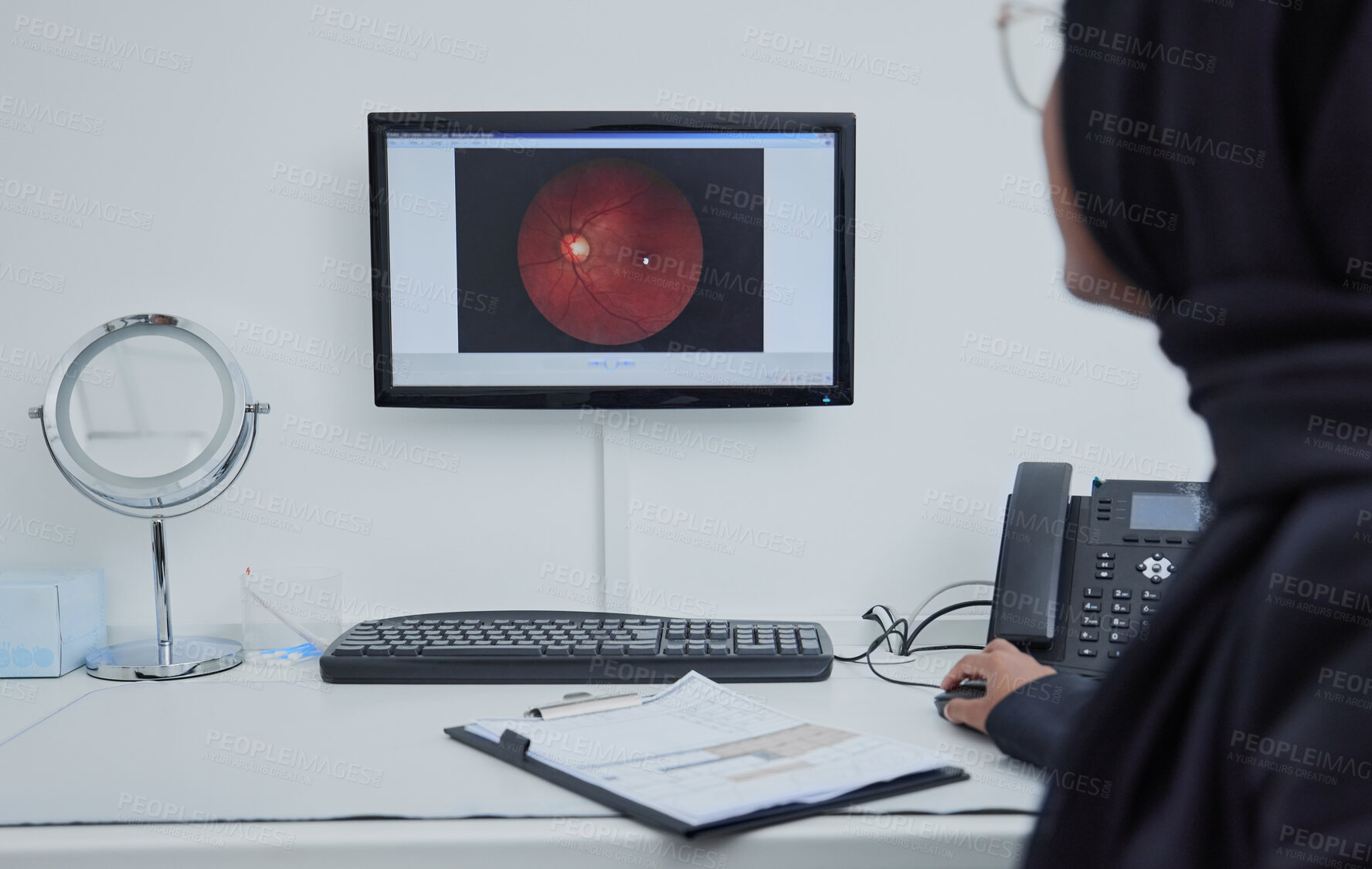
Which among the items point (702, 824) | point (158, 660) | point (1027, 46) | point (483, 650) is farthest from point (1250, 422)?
point (158, 660)

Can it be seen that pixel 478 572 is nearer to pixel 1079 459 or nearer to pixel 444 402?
pixel 444 402

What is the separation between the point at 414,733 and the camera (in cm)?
87

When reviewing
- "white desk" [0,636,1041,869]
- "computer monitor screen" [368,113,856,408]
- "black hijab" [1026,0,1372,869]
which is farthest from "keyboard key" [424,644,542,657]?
"black hijab" [1026,0,1372,869]

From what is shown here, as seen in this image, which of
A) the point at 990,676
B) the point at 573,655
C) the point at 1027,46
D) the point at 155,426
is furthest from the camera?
the point at 155,426

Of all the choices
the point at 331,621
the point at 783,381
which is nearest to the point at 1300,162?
the point at 783,381

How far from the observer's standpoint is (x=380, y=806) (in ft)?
2.30

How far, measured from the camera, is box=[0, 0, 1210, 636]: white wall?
131 cm

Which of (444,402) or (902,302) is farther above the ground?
(902,302)

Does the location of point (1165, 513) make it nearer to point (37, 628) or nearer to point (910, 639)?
point (910, 639)

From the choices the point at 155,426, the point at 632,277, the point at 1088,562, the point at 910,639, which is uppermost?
the point at 632,277

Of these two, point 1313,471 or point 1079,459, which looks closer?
point 1313,471

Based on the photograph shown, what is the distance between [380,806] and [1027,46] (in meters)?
0.68

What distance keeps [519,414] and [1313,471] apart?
106 cm

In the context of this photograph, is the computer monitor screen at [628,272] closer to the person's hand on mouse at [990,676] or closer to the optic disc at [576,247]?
the optic disc at [576,247]
